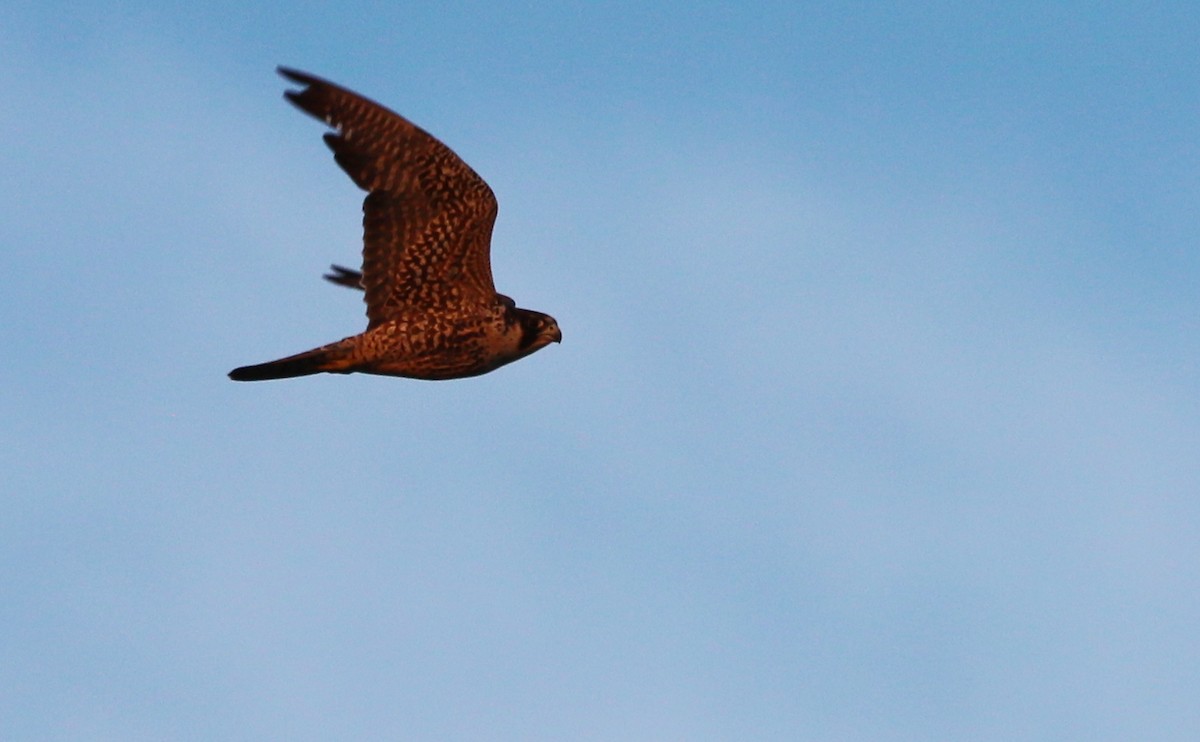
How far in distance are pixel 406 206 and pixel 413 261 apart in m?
0.47

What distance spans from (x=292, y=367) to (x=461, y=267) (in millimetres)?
1570

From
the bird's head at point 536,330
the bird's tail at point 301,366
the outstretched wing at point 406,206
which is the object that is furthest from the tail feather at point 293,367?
the bird's head at point 536,330

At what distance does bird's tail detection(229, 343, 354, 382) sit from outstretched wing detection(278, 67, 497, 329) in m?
0.40

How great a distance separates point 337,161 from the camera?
12836mm

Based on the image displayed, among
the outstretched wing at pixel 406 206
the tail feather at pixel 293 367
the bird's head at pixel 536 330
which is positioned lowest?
the tail feather at pixel 293 367

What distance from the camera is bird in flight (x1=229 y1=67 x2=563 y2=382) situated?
12.8 m

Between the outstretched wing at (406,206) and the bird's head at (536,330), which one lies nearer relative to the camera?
the outstretched wing at (406,206)

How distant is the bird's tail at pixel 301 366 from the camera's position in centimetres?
→ 1305

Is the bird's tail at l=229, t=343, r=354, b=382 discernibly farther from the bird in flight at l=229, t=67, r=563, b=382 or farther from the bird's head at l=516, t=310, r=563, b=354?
the bird's head at l=516, t=310, r=563, b=354

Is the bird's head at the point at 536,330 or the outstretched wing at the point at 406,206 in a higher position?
the outstretched wing at the point at 406,206

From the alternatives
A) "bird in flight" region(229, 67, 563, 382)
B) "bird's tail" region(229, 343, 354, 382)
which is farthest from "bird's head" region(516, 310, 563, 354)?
"bird's tail" region(229, 343, 354, 382)

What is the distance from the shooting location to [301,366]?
13.2 metres

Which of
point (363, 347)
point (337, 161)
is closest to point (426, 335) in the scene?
point (363, 347)

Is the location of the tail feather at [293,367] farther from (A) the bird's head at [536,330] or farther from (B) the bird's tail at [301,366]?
(A) the bird's head at [536,330]
